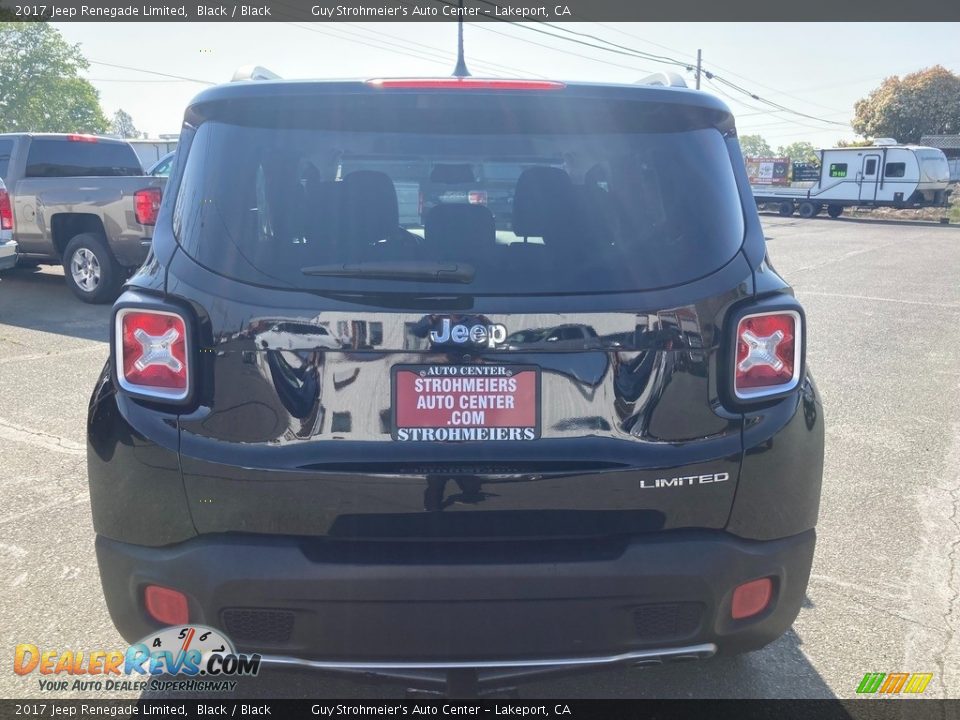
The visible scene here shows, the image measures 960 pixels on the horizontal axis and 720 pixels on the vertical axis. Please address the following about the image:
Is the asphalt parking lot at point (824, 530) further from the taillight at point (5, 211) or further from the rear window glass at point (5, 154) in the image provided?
the rear window glass at point (5, 154)

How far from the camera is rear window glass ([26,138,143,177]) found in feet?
37.8

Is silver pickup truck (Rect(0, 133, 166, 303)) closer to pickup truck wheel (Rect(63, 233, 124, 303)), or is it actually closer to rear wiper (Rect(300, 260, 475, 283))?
pickup truck wheel (Rect(63, 233, 124, 303))

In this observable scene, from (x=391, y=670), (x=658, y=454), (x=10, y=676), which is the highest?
(x=658, y=454)

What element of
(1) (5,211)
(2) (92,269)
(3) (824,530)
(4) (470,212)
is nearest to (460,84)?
(4) (470,212)

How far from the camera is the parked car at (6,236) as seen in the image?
34.3 ft

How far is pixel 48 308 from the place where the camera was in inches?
419

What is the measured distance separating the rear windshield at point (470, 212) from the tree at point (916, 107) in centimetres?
6795

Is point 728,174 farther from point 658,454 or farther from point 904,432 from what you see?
point 904,432

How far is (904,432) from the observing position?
6.05 metres

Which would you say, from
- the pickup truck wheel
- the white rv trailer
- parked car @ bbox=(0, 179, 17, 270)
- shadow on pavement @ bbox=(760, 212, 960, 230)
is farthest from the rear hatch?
the white rv trailer

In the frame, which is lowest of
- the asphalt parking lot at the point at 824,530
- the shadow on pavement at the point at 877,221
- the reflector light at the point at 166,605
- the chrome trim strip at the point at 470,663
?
the asphalt parking lot at the point at 824,530

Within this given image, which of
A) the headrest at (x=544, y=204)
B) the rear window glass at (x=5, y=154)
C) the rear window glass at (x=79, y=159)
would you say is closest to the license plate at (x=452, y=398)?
the headrest at (x=544, y=204)

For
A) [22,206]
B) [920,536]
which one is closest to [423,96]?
[920,536]

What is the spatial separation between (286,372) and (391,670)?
817 millimetres
